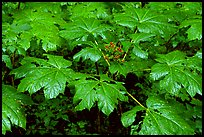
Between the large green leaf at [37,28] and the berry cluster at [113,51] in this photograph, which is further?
the large green leaf at [37,28]

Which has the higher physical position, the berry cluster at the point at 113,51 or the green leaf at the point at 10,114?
the berry cluster at the point at 113,51

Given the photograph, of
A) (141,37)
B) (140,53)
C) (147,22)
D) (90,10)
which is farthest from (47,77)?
(90,10)

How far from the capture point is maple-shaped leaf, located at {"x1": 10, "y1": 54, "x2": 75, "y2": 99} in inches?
92.9

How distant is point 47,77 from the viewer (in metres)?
2.43

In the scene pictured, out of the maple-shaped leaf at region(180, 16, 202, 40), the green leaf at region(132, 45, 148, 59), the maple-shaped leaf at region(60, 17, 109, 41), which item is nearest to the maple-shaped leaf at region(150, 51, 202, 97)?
the green leaf at region(132, 45, 148, 59)

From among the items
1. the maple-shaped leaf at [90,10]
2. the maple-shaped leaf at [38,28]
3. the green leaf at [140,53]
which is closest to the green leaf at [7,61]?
the maple-shaped leaf at [38,28]

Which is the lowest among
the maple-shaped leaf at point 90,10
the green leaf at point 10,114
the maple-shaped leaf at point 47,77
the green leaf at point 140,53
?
the green leaf at point 10,114

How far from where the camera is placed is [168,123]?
2.31 metres

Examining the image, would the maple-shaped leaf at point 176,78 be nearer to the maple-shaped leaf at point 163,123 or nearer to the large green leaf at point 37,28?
the maple-shaped leaf at point 163,123

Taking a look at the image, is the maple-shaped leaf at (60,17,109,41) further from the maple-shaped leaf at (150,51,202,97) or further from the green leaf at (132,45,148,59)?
the maple-shaped leaf at (150,51,202,97)

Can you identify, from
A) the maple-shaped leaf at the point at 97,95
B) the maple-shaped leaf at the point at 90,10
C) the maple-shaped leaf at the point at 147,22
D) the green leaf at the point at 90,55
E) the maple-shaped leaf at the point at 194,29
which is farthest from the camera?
the maple-shaped leaf at the point at 90,10

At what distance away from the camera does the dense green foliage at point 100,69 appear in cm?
236

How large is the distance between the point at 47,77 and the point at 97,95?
1.50 feet

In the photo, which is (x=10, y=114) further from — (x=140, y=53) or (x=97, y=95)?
(x=140, y=53)
